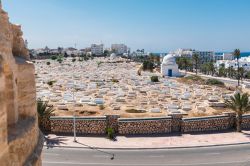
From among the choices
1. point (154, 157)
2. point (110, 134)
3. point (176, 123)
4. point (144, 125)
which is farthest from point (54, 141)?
point (176, 123)

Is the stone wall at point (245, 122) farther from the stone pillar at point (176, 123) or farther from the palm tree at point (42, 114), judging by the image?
the palm tree at point (42, 114)

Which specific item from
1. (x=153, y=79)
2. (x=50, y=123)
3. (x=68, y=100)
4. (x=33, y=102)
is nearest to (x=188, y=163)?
(x=50, y=123)

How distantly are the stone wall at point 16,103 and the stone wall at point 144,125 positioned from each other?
59.5ft

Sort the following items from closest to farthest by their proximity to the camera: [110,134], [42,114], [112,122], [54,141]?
[54,141]
[110,134]
[42,114]
[112,122]

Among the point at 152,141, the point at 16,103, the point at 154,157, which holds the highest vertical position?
the point at 16,103

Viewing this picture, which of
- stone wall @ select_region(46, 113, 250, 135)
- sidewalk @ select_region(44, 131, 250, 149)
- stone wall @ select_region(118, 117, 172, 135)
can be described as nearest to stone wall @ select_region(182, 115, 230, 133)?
stone wall @ select_region(46, 113, 250, 135)

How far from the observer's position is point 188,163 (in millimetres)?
19484

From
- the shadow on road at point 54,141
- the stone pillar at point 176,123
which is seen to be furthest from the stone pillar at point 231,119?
the shadow on road at point 54,141

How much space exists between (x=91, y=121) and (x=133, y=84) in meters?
34.1

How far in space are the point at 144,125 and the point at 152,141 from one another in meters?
2.04

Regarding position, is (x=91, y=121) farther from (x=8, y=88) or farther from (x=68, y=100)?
(x=8, y=88)

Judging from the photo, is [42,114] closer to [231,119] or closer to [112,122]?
[112,122]

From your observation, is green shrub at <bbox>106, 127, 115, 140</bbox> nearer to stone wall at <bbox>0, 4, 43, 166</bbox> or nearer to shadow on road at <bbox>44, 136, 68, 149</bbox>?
shadow on road at <bbox>44, 136, 68, 149</bbox>

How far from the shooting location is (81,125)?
82.2 ft
